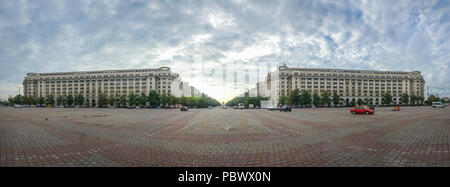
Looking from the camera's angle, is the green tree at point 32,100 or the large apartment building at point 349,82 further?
the green tree at point 32,100

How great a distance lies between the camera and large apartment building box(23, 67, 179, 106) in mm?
117875

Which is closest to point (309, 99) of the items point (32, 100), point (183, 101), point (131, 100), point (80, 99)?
point (183, 101)

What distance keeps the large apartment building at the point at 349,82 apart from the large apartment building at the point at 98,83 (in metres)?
81.5

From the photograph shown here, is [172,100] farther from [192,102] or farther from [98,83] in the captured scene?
[98,83]

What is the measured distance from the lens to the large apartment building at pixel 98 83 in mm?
117875

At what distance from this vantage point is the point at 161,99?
308 ft

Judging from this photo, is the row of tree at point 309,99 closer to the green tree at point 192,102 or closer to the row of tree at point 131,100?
the green tree at point 192,102

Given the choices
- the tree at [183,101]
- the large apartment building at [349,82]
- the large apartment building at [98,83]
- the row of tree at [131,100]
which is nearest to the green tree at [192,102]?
the row of tree at [131,100]

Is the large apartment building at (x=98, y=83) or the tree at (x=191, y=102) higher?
the large apartment building at (x=98, y=83)

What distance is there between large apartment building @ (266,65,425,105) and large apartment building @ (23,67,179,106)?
8155 centimetres

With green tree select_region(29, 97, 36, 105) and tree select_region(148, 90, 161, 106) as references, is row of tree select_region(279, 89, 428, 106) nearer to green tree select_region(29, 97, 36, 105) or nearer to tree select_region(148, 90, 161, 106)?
tree select_region(148, 90, 161, 106)

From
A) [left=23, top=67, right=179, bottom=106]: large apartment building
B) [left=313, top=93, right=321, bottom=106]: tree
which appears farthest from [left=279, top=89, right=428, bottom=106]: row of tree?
[left=23, top=67, right=179, bottom=106]: large apartment building
